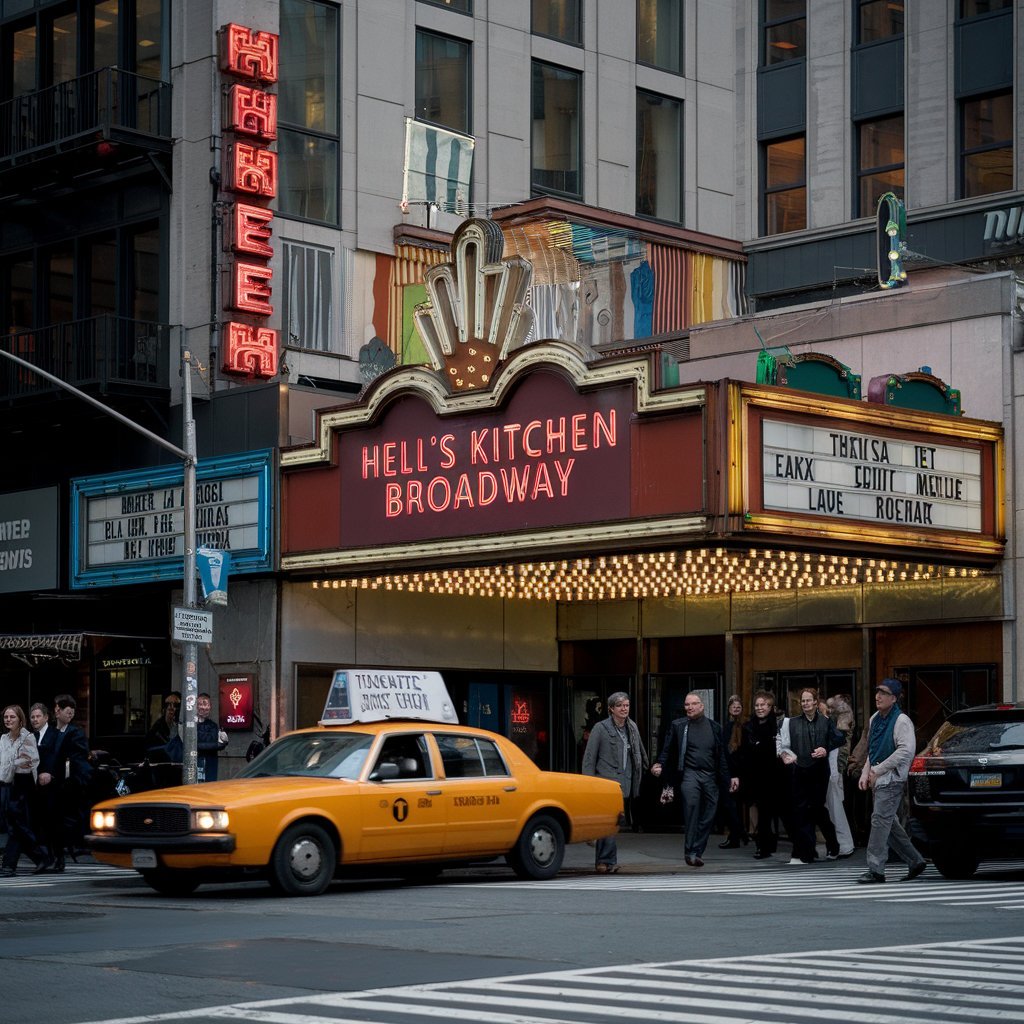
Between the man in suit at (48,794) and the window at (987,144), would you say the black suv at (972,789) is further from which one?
the window at (987,144)

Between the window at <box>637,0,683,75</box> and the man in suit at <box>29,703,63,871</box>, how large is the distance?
1891cm

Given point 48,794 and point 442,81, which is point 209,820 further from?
point 442,81

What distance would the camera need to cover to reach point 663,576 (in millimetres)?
24562

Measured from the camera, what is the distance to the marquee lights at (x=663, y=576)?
22.5m

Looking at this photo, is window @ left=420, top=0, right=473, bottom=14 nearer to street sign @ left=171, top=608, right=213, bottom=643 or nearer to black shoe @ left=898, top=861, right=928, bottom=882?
street sign @ left=171, top=608, right=213, bottom=643

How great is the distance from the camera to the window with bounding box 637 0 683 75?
35.0m

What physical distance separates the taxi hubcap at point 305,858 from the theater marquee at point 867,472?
19.8ft

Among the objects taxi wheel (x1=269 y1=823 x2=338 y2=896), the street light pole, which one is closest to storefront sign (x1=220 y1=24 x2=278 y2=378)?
the street light pole

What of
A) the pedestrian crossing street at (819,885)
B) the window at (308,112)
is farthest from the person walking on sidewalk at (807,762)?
the window at (308,112)

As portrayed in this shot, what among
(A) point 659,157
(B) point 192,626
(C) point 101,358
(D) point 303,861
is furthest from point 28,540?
(D) point 303,861

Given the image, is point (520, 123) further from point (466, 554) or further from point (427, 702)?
point (427, 702)

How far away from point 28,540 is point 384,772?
47.6 ft

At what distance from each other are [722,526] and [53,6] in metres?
16.9

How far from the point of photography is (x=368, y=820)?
1666cm
